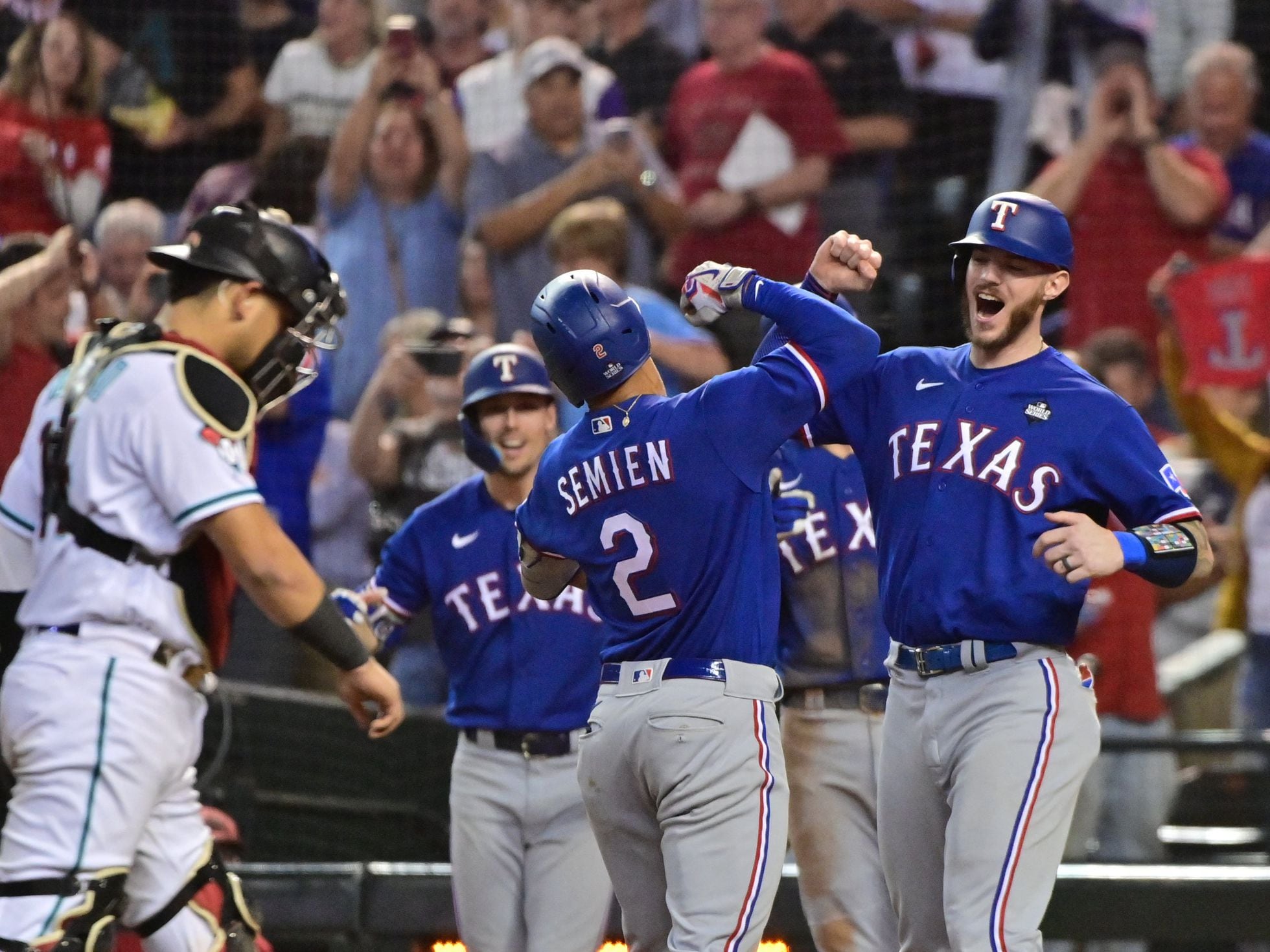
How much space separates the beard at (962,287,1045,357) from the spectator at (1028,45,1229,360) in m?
4.32

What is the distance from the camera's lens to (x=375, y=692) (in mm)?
4051

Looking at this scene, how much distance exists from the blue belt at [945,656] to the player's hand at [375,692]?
47.7 inches

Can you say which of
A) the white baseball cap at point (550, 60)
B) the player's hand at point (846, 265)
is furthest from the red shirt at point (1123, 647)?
the white baseball cap at point (550, 60)

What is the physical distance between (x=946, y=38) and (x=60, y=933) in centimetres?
699

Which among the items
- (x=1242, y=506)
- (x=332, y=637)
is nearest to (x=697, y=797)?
(x=332, y=637)

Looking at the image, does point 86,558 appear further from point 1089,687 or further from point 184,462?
point 1089,687

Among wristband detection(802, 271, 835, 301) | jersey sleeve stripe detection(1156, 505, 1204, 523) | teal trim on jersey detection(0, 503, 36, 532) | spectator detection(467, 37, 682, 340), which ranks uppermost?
spectator detection(467, 37, 682, 340)

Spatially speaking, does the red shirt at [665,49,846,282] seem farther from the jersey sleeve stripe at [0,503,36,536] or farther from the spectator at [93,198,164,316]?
the jersey sleeve stripe at [0,503,36,536]

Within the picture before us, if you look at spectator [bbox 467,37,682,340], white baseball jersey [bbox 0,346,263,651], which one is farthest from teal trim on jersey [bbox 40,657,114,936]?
spectator [bbox 467,37,682,340]

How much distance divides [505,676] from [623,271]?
2956 millimetres

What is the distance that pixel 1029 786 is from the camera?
3.91 meters

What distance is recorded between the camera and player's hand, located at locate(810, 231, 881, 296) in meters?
4.21

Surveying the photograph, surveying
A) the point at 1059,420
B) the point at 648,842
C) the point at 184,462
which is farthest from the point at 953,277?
the point at 184,462

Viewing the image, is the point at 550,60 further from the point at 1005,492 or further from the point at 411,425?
the point at 1005,492
